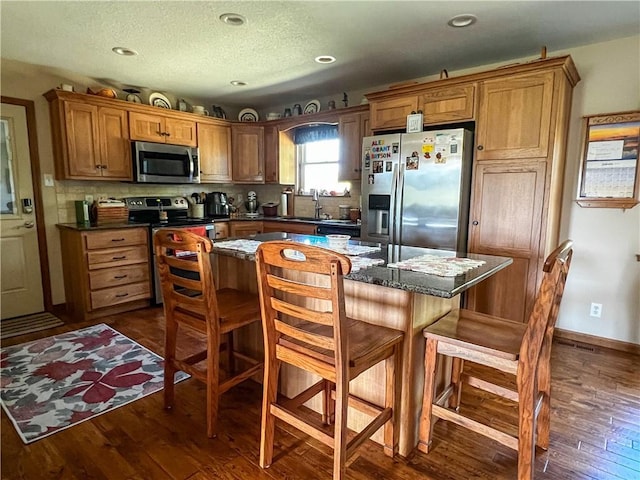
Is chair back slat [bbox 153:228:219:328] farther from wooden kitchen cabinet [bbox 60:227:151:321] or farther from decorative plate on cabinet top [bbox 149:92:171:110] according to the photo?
decorative plate on cabinet top [bbox 149:92:171:110]

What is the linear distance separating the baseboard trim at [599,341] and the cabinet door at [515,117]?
1548 mm

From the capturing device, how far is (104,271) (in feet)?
Answer: 11.5

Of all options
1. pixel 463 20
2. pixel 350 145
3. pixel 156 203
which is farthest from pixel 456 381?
pixel 156 203

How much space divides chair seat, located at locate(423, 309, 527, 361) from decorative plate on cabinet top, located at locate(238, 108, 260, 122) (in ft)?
13.7

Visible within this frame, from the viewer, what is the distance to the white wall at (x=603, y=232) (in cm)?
273

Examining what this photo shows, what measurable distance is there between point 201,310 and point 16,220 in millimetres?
2933

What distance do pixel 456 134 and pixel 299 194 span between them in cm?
249

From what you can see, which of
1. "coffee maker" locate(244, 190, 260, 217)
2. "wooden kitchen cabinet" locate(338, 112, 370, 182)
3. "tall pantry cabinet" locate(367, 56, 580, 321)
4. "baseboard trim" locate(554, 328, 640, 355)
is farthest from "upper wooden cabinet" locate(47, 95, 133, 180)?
"baseboard trim" locate(554, 328, 640, 355)

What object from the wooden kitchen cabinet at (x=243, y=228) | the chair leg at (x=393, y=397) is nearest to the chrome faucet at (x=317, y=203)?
the wooden kitchen cabinet at (x=243, y=228)

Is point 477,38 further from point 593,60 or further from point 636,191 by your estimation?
point 636,191

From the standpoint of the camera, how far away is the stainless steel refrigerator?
299cm

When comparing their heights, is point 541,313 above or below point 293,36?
below

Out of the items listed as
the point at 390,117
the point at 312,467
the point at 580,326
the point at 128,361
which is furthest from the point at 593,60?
the point at 128,361

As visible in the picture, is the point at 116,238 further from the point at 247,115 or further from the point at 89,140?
the point at 247,115
